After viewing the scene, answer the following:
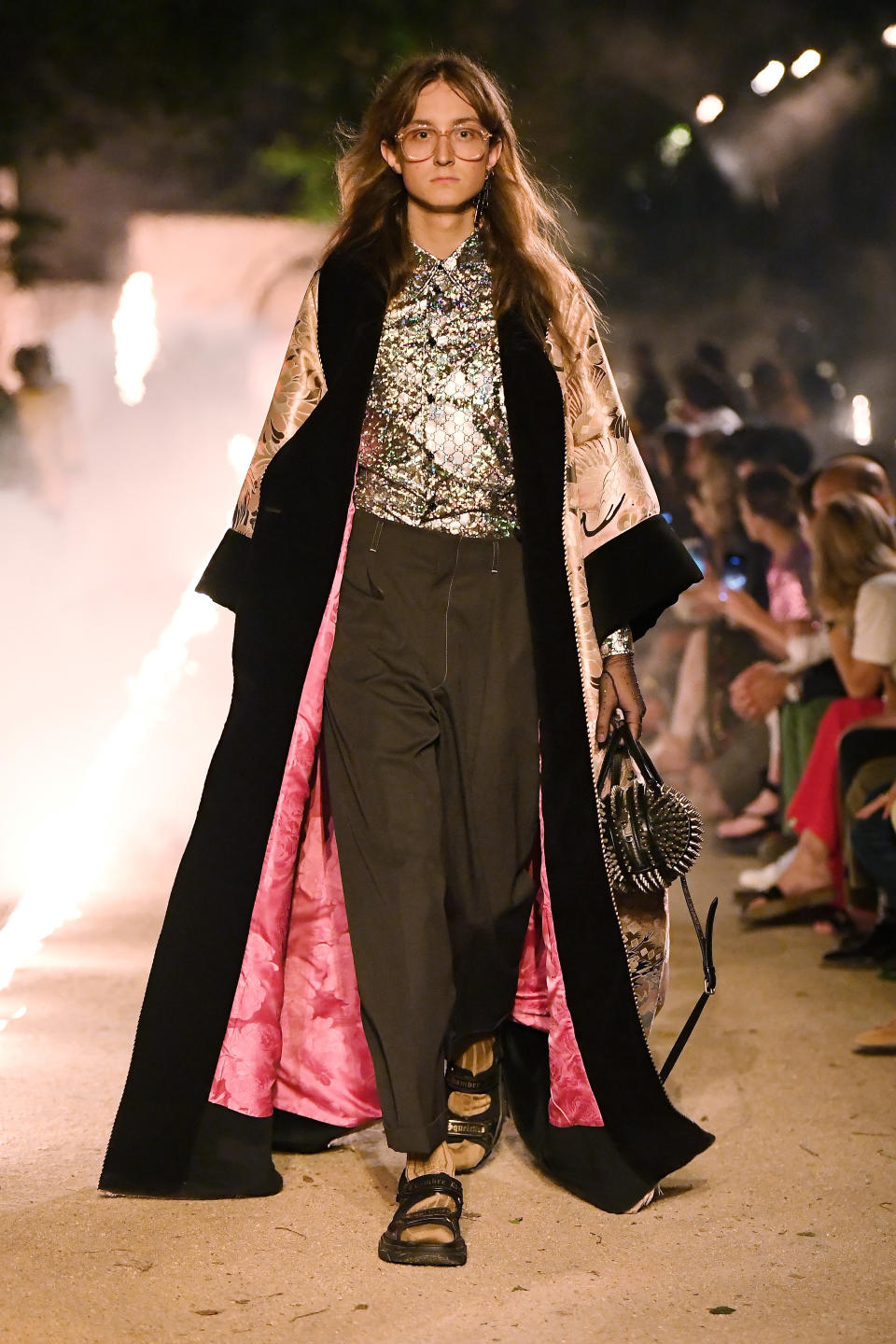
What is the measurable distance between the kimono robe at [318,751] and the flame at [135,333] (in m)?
4.49

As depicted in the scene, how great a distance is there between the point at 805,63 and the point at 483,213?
459 centimetres

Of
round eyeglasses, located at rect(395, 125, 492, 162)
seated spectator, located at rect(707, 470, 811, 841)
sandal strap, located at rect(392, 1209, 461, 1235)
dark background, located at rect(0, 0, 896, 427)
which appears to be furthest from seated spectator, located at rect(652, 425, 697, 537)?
sandal strap, located at rect(392, 1209, 461, 1235)

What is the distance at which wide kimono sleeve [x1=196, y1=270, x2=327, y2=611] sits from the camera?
104 inches

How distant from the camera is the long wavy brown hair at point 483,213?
8.66ft

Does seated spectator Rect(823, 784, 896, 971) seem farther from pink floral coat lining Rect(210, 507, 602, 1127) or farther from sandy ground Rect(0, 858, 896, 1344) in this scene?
pink floral coat lining Rect(210, 507, 602, 1127)

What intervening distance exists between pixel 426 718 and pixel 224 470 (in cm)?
485

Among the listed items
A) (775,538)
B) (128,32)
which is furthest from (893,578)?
(128,32)

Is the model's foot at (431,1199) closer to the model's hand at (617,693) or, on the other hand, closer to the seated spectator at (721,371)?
the model's hand at (617,693)

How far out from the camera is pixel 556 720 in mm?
2592

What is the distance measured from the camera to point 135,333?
6.98 metres

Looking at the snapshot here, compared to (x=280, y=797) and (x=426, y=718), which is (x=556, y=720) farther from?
(x=280, y=797)

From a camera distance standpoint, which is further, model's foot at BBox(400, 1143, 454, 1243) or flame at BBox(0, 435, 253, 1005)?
flame at BBox(0, 435, 253, 1005)

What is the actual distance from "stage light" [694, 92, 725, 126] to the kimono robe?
15.1 feet

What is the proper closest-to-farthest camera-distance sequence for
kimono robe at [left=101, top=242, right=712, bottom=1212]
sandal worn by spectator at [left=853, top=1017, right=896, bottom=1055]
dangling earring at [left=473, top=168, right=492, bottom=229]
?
1. kimono robe at [left=101, top=242, right=712, bottom=1212]
2. dangling earring at [left=473, top=168, right=492, bottom=229]
3. sandal worn by spectator at [left=853, top=1017, right=896, bottom=1055]
